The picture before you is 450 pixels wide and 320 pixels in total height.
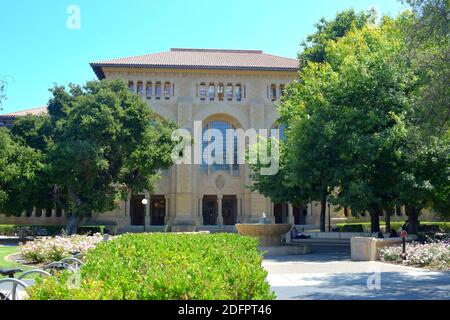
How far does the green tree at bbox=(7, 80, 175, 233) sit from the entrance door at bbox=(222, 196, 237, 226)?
1877 centimetres

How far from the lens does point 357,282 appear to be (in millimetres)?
12602

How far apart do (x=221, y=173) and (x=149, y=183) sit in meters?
15.5

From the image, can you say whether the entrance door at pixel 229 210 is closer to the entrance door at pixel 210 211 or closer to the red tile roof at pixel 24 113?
the entrance door at pixel 210 211

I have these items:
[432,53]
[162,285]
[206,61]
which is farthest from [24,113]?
[162,285]

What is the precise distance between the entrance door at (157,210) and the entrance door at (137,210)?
1.19 metres

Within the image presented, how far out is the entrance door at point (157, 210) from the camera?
52281 mm

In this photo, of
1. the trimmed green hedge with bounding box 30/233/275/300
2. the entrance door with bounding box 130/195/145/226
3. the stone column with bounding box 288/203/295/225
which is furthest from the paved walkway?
the entrance door with bounding box 130/195/145/226

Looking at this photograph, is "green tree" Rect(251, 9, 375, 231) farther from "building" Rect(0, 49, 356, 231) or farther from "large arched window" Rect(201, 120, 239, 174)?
"large arched window" Rect(201, 120, 239, 174)

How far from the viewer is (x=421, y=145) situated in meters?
18.5

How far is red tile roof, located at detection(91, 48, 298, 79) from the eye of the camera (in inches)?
1909

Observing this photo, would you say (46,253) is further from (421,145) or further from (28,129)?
(28,129)

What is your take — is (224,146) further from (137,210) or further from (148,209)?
(137,210)

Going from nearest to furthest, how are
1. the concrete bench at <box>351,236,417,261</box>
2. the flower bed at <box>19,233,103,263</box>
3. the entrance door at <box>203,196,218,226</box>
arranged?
1. the flower bed at <box>19,233,103,263</box>
2. the concrete bench at <box>351,236,417,261</box>
3. the entrance door at <box>203,196,218,226</box>
